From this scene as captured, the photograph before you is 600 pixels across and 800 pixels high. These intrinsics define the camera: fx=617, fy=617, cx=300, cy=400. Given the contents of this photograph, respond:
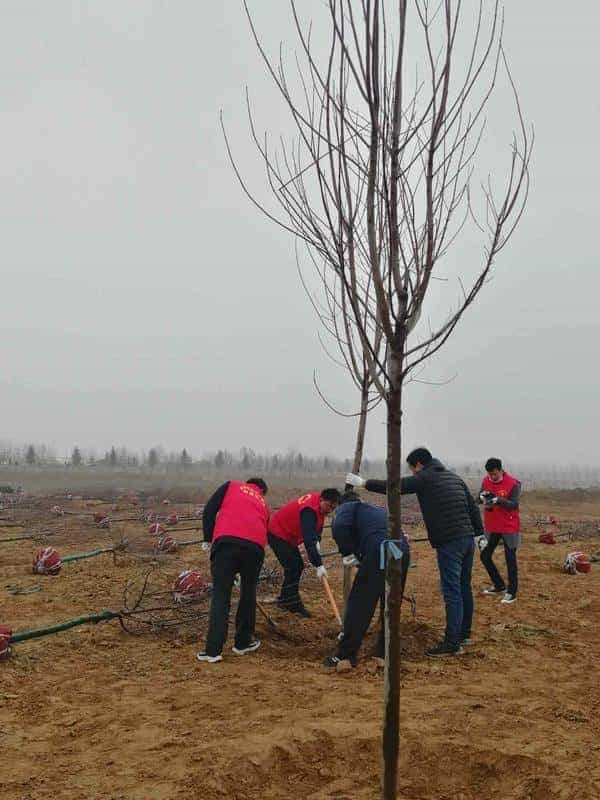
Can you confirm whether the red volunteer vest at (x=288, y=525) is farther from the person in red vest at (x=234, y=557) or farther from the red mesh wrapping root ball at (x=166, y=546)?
the red mesh wrapping root ball at (x=166, y=546)

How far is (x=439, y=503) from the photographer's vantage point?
17.6 ft

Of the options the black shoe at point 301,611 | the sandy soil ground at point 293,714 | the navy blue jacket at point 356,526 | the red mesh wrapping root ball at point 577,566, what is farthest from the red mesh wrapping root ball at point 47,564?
the red mesh wrapping root ball at point 577,566

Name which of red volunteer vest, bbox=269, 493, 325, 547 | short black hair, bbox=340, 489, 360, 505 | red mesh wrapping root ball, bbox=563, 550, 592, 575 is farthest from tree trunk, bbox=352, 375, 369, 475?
red mesh wrapping root ball, bbox=563, 550, 592, 575

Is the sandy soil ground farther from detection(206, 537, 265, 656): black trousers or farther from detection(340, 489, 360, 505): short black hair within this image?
detection(340, 489, 360, 505): short black hair

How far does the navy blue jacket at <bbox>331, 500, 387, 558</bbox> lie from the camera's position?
17.4ft

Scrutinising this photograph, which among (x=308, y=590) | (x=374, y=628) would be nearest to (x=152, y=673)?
(x=374, y=628)

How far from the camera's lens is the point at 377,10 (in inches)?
88.3

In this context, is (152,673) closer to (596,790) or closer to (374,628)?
(374,628)

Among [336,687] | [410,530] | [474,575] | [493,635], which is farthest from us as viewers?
[410,530]

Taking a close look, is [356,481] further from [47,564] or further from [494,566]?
[47,564]

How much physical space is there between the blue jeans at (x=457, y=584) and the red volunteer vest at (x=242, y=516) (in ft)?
5.12

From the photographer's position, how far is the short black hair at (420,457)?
541cm

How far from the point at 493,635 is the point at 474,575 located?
3.42 meters

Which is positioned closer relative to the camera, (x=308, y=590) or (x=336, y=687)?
(x=336, y=687)
